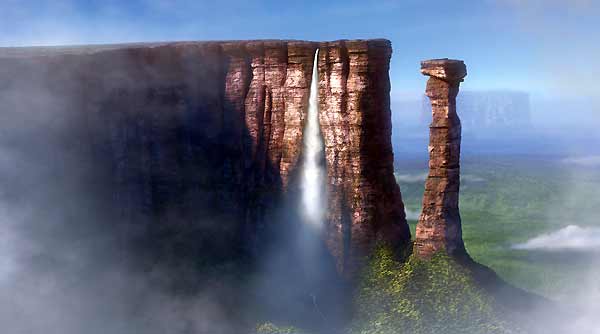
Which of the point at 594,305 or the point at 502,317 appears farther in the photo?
the point at 594,305

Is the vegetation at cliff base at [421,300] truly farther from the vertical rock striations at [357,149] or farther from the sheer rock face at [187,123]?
the sheer rock face at [187,123]

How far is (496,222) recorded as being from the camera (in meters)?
95.9

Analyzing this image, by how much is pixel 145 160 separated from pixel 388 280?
16075mm

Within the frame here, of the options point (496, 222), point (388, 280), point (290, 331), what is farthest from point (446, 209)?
point (496, 222)

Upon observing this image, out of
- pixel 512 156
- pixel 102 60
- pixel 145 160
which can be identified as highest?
pixel 102 60

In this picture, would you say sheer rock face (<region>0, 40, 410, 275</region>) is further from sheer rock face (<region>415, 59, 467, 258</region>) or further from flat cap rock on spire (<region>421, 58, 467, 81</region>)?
flat cap rock on spire (<region>421, 58, 467, 81</region>)

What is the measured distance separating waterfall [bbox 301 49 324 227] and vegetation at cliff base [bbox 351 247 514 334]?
4.27 meters

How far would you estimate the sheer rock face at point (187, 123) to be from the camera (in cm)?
3991

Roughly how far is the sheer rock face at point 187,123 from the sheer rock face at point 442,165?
2179mm

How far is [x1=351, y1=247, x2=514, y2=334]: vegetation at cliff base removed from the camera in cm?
3569

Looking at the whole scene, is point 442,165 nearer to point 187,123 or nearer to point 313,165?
point 313,165

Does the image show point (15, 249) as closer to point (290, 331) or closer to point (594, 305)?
point (290, 331)

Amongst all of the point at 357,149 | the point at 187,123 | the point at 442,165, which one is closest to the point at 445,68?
the point at 442,165

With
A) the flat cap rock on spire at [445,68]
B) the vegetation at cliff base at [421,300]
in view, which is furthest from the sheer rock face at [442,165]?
the vegetation at cliff base at [421,300]
